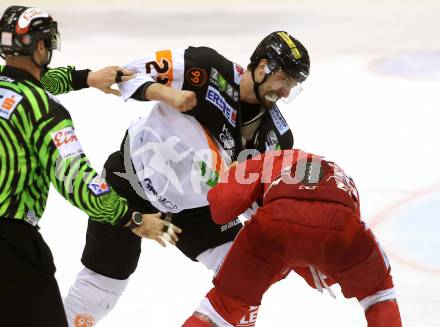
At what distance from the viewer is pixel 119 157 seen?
367 cm

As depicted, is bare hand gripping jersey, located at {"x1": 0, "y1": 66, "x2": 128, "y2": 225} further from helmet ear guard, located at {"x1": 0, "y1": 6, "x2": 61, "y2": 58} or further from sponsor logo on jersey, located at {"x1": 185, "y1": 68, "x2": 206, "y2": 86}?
sponsor logo on jersey, located at {"x1": 185, "y1": 68, "x2": 206, "y2": 86}

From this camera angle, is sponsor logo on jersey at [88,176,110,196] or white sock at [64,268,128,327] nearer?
sponsor logo on jersey at [88,176,110,196]

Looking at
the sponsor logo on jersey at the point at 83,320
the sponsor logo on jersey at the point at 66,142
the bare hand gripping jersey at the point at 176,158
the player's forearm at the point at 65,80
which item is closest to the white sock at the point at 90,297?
the sponsor logo on jersey at the point at 83,320

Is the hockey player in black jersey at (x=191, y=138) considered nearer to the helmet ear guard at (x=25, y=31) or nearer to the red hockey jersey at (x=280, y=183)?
the red hockey jersey at (x=280, y=183)

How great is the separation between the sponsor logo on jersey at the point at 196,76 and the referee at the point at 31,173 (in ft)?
2.62

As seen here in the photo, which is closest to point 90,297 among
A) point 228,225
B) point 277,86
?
point 228,225

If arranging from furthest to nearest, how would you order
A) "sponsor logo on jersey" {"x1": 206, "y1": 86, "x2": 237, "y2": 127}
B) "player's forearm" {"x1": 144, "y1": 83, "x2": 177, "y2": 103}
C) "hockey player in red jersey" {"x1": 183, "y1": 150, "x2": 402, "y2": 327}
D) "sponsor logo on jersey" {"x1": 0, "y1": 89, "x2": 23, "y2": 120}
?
1. "sponsor logo on jersey" {"x1": 206, "y1": 86, "x2": 237, "y2": 127}
2. "player's forearm" {"x1": 144, "y1": 83, "x2": 177, "y2": 103}
3. "hockey player in red jersey" {"x1": 183, "y1": 150, "x2": 402, "y2": 327}
4. "sponsor logo on jersey" {"x1": 0, "y1": 89, "x2": 23, "y2": 120}

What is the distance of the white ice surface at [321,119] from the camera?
397 cm

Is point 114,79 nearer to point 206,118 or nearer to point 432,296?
point 206,118

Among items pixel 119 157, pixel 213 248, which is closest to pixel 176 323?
pixel 213 248

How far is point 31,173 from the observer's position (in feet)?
8.44

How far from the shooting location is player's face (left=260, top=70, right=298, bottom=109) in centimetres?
343

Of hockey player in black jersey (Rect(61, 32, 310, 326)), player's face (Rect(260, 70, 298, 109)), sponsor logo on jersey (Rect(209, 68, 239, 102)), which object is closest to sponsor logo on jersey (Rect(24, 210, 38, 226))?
hockey player in black jersey (Rect(61, 32, 310, 326))

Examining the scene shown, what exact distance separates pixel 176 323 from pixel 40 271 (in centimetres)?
128
